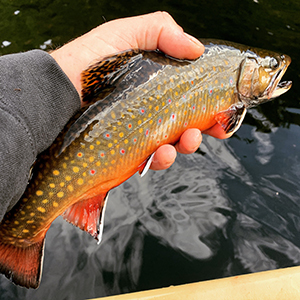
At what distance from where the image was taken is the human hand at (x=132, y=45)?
2396 millimetres

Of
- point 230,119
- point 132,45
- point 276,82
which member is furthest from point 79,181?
point 276,82

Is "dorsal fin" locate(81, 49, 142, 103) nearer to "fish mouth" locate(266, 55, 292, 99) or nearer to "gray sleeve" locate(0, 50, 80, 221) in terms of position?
"gray sleeve" locate(0, 50, 80, 221)

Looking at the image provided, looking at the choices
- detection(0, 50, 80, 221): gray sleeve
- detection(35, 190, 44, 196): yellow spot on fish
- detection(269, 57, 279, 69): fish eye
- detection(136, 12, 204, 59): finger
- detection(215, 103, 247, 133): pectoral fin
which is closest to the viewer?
detection(0, 50, 80, 221): gray sleeve

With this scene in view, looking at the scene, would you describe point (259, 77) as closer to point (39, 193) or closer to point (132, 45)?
point (132, 45)

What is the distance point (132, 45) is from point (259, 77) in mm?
1079

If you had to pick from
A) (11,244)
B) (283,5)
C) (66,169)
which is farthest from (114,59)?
(283,5)

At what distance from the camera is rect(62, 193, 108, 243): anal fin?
2.18 metres

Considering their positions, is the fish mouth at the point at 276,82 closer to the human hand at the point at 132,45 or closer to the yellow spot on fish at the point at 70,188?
the human hand at the point at 132,45

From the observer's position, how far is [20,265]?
2.07 metres

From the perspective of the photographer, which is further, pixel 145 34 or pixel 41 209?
pixel 145 34

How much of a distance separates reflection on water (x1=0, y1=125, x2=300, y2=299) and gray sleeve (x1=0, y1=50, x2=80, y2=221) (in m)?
1.33

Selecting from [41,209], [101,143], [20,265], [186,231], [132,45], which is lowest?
[186,231]

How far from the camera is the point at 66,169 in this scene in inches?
79.4

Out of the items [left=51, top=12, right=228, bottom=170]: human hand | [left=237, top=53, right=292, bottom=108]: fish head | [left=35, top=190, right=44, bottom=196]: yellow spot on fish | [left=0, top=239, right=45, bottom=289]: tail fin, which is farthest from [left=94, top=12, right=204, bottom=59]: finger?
[left=0, top=239, right=45, bottom=289]: tail fin
